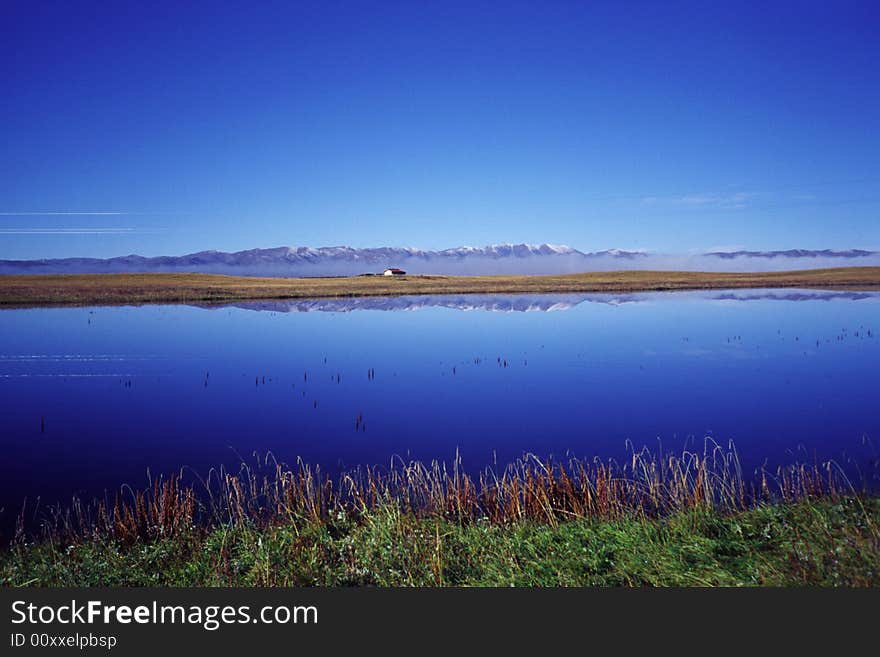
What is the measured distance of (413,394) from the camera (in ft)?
85.4

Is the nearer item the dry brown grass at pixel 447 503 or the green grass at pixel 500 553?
the green grass at pixel 500 553

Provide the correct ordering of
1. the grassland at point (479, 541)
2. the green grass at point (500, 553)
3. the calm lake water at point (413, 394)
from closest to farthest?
the green grass at point (500, 553)
the grassland at point (479, 541)
the calm lake water at point (413, 394)

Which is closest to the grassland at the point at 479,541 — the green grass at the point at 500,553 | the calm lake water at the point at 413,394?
the green grass at the point at 500,553

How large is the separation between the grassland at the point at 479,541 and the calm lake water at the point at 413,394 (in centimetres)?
397

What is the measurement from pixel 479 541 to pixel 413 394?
1585cm

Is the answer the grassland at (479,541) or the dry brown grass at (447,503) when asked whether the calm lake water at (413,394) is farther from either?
the grassland at (479,541)

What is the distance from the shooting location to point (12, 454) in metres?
17.9

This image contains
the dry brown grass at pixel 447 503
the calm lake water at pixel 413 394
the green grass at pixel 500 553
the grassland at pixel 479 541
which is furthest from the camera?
the calm lake water at pixel 413 394

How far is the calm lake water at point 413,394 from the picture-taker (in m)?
18.0

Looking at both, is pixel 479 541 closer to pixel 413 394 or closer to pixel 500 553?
pixel 500 553

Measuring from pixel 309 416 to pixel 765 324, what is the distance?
42.1 meters

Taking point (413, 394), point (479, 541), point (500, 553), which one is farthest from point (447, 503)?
point (413, 394)

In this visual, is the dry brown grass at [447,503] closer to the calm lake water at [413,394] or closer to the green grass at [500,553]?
the green grass at [500,553]

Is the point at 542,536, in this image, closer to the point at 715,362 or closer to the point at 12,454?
the point at 12,454
